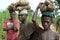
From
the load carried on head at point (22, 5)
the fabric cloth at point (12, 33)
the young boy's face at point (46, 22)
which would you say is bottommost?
the fabric cloth at point (12, 33)

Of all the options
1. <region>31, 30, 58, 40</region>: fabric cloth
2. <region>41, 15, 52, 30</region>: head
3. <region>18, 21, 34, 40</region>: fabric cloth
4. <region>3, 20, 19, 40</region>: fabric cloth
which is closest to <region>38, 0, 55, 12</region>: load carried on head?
<region>41, 15, 52, 30</region>: head

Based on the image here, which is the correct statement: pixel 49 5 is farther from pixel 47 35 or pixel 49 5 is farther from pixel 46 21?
pixel 47 35

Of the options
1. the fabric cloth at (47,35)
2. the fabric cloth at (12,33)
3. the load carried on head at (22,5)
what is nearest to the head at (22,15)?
the load carried on head at (22,5)

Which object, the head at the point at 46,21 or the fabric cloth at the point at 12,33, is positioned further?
the fabric cloth at the point at 12,33

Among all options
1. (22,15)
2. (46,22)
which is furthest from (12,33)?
(46,22)

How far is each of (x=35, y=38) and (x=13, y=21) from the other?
1.87 m

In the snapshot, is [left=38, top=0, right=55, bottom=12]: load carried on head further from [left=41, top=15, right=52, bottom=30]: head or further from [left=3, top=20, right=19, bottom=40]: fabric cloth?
[left=3, top=20, right=19, bottom=40]: fabric cloth

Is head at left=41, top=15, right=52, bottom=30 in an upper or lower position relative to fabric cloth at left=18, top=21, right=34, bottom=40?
upper

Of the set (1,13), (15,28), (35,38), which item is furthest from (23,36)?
(1,13)

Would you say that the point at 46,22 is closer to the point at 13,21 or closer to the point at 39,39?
the point at 39,39

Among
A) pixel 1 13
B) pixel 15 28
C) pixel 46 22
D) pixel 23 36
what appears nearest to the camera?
pixel 46 22

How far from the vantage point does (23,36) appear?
5715 mm

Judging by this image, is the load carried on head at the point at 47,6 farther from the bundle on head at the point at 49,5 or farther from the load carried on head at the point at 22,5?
the load carried on head at the point at 22,5

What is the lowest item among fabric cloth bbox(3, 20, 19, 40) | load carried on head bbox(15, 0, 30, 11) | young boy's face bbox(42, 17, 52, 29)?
fabric cloth bbox(3, 20, 19, 40)
